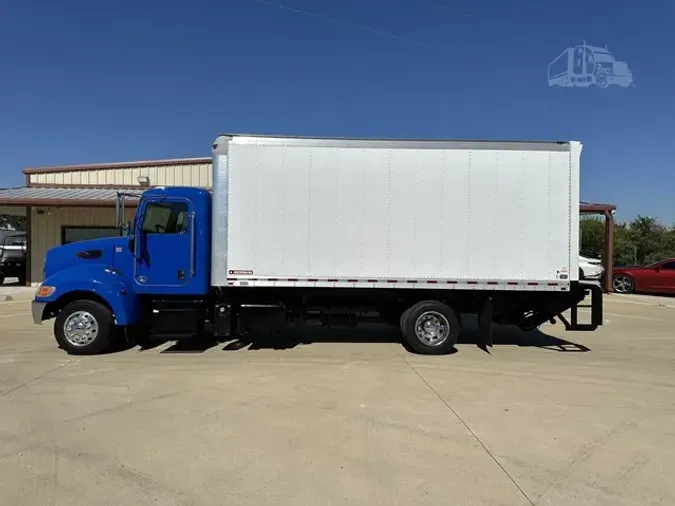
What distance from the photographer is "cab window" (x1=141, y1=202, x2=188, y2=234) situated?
7.75 metres

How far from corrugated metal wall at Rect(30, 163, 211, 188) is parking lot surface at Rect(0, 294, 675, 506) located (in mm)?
15542

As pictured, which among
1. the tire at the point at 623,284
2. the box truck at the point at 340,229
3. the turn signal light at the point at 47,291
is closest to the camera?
the turn signal light at the point at 47,291

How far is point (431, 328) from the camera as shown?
26.0 feet

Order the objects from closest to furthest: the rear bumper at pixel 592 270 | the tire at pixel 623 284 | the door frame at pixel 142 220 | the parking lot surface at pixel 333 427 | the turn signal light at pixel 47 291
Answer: the parking lot surface at pixel 333 427 < the turn signal light at pixel 47 291 < the door frame at pixel 142 220 < the rear bumper at pixel 592 270 < the tire at pixel 623 284

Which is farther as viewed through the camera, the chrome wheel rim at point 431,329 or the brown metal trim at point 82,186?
the brown metal trim at point 82,186

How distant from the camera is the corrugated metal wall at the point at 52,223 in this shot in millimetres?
20422

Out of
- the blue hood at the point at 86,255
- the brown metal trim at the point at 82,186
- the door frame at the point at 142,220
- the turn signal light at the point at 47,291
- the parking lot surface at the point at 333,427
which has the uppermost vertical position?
the brown metal trim at the point at 82,186

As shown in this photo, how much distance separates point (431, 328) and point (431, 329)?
2cm

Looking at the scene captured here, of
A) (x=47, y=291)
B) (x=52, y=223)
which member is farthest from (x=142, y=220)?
(x=52, y=223)

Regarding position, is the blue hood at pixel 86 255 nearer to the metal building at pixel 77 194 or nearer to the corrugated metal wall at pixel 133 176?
the metal building at pixel 77 194

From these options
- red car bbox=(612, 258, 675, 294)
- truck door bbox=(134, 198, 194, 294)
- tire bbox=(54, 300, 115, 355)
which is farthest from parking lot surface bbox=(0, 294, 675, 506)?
red car bbox=(612, 258, 675, 294)

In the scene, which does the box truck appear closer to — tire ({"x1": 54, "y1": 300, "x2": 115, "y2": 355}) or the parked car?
tire ({"x1": 54, "y1": 300, "x2": 115, "y2": 355})

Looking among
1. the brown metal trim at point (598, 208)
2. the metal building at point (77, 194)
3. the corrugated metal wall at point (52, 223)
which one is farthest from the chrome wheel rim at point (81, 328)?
the brown metal trim at point (598, 208)

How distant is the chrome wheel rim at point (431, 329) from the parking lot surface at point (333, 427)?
355 millimetres
